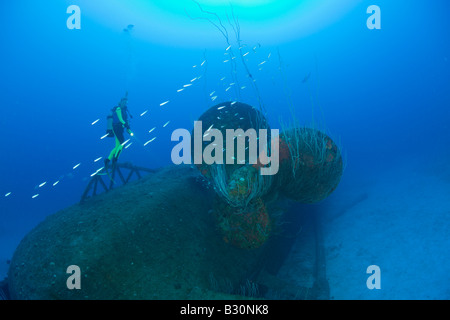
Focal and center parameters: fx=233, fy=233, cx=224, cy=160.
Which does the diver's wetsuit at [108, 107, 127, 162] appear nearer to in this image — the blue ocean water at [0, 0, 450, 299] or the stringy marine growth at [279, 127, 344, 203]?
the stringy marine growth at [279, 127, 344, 203]

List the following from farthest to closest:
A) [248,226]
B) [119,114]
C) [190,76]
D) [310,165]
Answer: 1. [190,76]
2. [119,114]
3. [310,165]
4. [248,226]

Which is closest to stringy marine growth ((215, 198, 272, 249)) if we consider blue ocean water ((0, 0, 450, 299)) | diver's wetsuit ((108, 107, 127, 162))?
diver's wetsuit ((108, 107, 127, 162))

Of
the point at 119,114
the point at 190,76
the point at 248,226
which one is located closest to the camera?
the point at 248,226

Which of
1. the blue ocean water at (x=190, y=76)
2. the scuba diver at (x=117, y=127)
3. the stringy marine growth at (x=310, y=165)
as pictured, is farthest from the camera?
the blue ocean water at (x=190, y=76)

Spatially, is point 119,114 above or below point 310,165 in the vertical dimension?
above

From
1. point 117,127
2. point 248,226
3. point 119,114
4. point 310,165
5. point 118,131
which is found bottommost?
point 248,226

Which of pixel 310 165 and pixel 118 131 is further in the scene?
pixel 118 131

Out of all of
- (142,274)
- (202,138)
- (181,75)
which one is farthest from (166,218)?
(181,75)

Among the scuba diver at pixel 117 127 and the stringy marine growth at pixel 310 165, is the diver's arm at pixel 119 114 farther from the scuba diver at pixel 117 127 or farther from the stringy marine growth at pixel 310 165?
the stringy marine growth at pixel 310 165

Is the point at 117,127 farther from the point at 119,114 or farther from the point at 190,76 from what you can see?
the point at 190,76

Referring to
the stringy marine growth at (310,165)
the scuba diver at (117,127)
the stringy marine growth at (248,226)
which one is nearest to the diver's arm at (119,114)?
the scuba diver at (117,127)

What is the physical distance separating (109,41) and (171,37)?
15415 mm

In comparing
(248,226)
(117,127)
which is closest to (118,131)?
(117,127)
